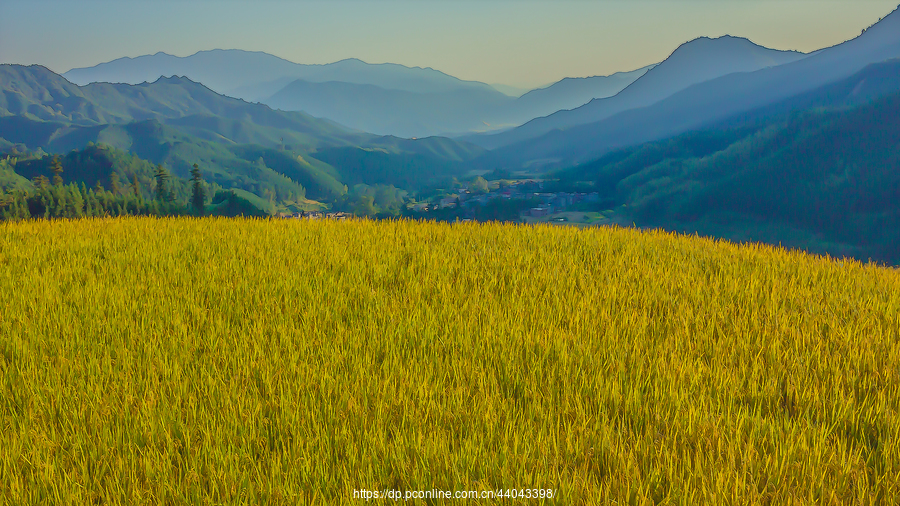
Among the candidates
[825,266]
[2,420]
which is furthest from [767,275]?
[2,420]

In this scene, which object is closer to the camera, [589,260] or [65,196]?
[589,260]

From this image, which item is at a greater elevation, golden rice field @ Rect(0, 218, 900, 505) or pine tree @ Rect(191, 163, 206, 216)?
pine tree @ Rect(191, 163, 206, 216)

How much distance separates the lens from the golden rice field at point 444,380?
10.0 feet

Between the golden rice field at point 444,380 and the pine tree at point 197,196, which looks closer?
the golden rice field at point 444,380

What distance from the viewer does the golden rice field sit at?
3.05 meters

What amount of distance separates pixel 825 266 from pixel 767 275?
5.99 feet

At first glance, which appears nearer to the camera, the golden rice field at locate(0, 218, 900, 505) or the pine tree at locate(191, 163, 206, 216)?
the golden rice field at locate(0, 218, 900, 505)

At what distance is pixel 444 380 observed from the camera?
4348mm

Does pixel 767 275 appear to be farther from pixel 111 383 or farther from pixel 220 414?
pixel 111 383

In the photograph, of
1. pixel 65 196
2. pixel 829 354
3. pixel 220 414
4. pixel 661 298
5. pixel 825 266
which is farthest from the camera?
pixel 65 196

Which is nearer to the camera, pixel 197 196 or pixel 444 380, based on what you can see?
pixel 444 380

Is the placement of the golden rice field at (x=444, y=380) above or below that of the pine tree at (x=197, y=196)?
below

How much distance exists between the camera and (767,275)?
7.95 metres

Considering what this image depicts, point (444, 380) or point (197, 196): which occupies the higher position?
point (197, 196)
